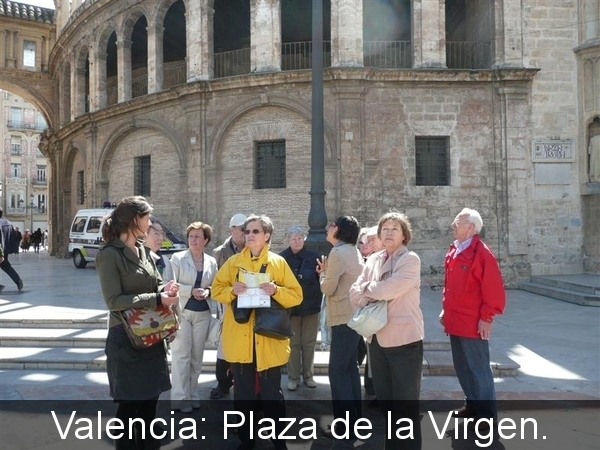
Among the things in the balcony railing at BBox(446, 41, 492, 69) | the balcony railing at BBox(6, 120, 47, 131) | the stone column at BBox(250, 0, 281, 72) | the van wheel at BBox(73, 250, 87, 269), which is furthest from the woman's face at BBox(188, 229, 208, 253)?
the balcony railing at BBox(6, 120, 47, 131)

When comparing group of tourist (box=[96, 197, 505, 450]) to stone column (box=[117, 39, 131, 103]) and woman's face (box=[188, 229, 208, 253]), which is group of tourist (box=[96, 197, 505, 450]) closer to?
woman's face (box=[188, 229, 208, 253])

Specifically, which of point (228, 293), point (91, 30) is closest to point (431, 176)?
point (228, 293)

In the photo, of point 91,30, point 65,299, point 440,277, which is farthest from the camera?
point 91,30

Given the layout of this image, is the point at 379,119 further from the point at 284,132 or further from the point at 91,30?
the point at 91,30

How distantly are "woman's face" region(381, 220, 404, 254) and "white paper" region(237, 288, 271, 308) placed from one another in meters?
1.03

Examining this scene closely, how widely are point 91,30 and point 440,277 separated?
17.5 m

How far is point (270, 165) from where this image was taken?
1611 centimetres

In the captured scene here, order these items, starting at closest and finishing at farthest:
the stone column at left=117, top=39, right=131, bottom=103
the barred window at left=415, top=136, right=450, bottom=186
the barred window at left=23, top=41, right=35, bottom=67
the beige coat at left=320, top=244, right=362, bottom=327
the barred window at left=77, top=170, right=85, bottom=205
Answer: the beige coat at left=320, top=244, right=362, bottom=327, the barred window at left=415, top=136, right=450, bottom=186, the stone column at left=117, top=39, right=131, bottom=103, the barred window at left=77, top=170, right=85, bottom=205, the barred window at left=23, top=41, right=35, bottom=67

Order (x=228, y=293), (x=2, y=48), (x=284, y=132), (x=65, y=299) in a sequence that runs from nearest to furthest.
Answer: (x=228, y=293) < (x=65, y=299) < (x=284, y=132) < (x=2, y=48)

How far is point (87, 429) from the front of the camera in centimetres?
470

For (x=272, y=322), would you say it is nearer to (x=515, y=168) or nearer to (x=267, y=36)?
(x=515, y=168)

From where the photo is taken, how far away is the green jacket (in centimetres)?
340

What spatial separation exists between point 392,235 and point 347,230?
36.0 inches

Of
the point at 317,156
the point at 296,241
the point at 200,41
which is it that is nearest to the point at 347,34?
the point at 200,41
